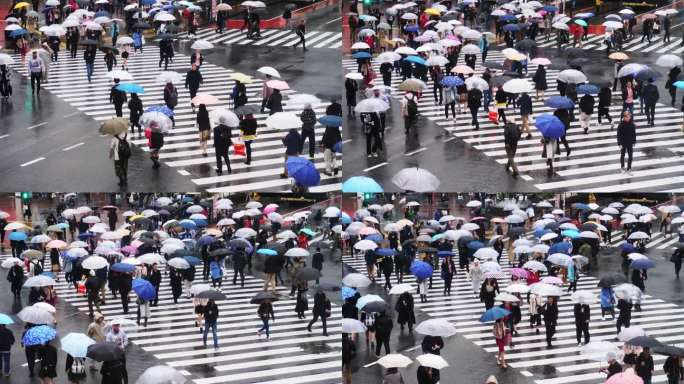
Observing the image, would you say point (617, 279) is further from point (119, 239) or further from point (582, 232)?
point (119, 239)

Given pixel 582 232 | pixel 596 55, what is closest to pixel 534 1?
pixel 596 55

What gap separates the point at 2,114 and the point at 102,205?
5.37 meters

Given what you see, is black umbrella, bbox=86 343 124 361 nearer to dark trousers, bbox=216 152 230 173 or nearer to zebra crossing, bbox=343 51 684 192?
dark trousers, bbox=216 152 230 173

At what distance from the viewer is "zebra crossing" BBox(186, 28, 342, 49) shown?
136 feet

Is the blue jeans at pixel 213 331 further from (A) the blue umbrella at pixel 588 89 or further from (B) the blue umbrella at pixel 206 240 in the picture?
(A) the blue umbrella at pixel 588 89

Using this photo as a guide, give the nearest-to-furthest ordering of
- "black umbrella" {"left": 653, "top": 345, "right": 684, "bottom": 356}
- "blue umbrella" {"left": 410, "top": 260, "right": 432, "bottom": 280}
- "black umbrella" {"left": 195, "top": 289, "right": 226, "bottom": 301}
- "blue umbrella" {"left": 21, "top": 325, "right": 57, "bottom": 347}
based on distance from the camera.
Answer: "blue umbrella" {"left": 21, "top": 325, "right": 57, "bottom": 347} < "black umbrella" {"left": 653, "top": 345, "right": 684, "bottom": 356} < "black umbrella" {"left": 195, "top": 289, "right": 226, "bottom": 301} < "blue umbrella" {"left": 410, "top": 260, "right": 432, "bottom": 280}

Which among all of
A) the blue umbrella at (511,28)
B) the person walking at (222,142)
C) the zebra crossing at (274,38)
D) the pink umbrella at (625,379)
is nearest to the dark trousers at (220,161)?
the person walking at (222,142)

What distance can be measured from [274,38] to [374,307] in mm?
16633

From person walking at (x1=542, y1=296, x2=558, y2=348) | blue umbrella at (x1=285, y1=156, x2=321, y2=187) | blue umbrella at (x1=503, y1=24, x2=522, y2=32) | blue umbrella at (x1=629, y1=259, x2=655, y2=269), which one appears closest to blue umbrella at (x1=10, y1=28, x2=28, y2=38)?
blue umbrella at (x1=503, y1=24, x2=522, y2=32)

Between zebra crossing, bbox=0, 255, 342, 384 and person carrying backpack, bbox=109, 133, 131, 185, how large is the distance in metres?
3.77

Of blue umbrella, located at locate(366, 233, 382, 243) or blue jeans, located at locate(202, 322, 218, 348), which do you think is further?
blue umbrella, located at locate(366, 233, 382, 243)

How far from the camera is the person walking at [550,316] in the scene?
30266mm

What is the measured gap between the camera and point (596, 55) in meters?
44.4

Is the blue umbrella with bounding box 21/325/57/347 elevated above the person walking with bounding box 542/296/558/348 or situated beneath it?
elevated above
